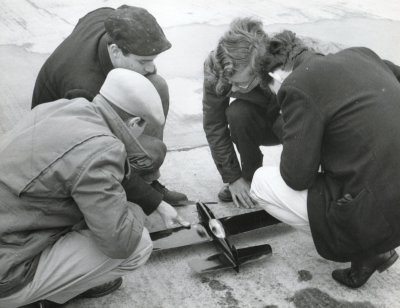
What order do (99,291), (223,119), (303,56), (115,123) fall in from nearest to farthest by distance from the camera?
1. (115,123)
2. (303,56)
3. (99,291)
4. (223,119)

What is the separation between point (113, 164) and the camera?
1.79 m

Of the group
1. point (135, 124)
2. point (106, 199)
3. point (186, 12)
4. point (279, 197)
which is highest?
point (135, 124)

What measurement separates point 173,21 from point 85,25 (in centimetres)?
315

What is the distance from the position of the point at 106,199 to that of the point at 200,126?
2078mm

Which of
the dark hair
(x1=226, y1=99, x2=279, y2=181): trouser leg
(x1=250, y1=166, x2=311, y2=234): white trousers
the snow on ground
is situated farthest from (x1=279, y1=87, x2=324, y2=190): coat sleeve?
the snow on ground

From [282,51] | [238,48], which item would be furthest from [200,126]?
[282,51]

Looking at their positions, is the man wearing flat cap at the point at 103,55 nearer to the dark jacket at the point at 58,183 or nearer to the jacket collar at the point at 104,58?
the jacket collar at the point at 104,58

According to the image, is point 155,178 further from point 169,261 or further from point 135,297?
point 135,297

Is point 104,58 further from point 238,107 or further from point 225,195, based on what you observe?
point 225,195

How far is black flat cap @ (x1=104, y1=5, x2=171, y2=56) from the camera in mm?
2574

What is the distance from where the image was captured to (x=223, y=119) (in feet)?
9.35

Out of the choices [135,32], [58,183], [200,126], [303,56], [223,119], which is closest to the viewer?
[58,183]

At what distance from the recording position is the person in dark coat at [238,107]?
2.39 m

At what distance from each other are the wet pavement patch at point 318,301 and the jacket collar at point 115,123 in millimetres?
1000
